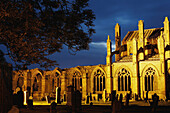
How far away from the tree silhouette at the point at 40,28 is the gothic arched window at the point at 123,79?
21059mm

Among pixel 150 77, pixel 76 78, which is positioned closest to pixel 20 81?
pixel 76 78

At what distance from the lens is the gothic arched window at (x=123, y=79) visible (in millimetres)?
35188

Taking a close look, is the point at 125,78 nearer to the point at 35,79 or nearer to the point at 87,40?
the point at 35,79

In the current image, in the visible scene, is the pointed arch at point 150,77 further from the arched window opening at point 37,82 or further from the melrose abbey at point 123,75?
the arched window opening at point 37,82

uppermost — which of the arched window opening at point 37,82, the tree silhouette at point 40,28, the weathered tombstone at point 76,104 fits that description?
the tree silhouette at point 40,28

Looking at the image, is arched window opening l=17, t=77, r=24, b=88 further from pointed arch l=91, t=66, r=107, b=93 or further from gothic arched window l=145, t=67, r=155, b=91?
gothic arched window l=145, t=67, r=155, b=91

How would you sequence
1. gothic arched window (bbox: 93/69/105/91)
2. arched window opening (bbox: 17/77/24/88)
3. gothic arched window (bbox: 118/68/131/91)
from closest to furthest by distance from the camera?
gothic arched window (bbox: 118/68/131/91) → gothic arched window (bbox: 93/69/105/91) → arched window opening (bbox: 17/77/24/88)

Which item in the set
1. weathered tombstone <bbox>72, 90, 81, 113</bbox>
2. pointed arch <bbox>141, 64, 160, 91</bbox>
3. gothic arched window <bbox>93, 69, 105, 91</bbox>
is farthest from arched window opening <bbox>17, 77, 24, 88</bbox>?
weathered tombstone <bbox>72, 90, 81, 113</bbox>

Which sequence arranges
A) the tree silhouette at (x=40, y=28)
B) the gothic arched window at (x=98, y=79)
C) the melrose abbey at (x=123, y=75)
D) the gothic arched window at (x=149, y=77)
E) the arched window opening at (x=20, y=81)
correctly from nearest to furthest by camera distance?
the tree silhouette at (x=40, y=28), the melrose abbey at (x=123, y=75), the gothic arched window at (x=149, y=77), the gothic arched window at (x=98, y=79), the arched window opening at (x=20, y=81)

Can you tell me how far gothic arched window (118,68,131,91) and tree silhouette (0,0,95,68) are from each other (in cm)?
2106

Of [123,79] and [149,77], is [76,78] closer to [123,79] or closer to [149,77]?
[123,79]

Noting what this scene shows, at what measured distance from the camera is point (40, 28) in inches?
542

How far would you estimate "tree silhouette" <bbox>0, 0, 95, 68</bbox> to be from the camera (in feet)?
40.8

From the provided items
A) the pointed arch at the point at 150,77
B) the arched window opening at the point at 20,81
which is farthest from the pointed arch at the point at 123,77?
the arched window opening at the point at 20,81
